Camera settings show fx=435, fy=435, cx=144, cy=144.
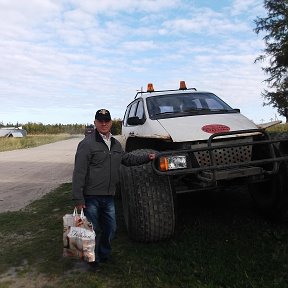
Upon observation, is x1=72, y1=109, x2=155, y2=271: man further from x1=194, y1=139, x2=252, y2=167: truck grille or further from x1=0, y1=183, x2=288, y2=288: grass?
x1=194, y1=139, x2=252, y2=167: truck grille

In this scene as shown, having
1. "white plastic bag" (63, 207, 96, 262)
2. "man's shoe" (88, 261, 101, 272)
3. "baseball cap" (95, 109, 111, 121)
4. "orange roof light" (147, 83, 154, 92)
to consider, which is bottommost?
"man's shoe" (88, 261, 101, 272)

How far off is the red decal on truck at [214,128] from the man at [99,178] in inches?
40.1

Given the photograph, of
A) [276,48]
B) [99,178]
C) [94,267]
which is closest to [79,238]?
[94,267]

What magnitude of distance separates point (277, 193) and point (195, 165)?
1.42 meters

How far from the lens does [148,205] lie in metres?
5.08

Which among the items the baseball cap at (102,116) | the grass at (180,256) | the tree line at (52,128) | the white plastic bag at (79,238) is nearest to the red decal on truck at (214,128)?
the grass at (180,256)

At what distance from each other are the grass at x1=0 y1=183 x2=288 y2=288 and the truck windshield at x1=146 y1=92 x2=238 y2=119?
5.13 feet

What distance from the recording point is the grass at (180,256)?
423cm

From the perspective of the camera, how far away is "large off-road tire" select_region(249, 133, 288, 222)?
5617 mm

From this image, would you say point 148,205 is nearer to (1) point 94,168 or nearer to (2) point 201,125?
(1) point 94,168

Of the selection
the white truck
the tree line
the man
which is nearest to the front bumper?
the white truck

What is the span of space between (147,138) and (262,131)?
1.66 meters

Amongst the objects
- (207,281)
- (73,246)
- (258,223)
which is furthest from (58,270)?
(258,223)

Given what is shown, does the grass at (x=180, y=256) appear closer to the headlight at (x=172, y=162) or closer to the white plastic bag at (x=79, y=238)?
the white plastic bag at (x=79, y=238)
